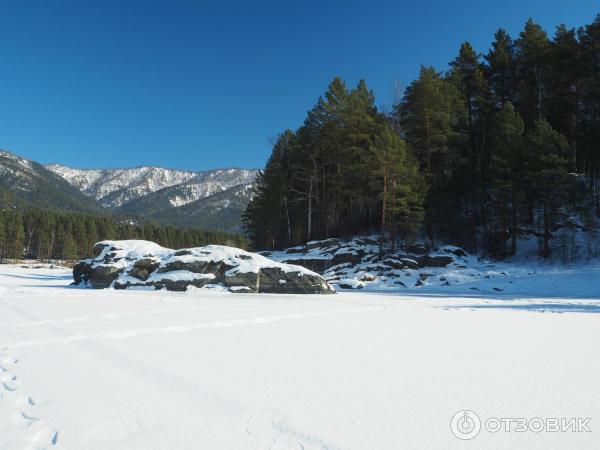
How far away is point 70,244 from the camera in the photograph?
7469 cm

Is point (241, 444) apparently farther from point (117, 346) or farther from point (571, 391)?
point (117, 346)

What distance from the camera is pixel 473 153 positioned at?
32344 millimetres

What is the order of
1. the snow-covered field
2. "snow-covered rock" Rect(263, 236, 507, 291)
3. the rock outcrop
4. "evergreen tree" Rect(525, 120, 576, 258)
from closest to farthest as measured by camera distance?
the snow-covered field
"snow-covered rock" Rect(263, 236, 507, 291)
the rock outcrop
"evergreen tree" Rect(525, 120, 576, 258)

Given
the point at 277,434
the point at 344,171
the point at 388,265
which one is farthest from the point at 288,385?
the point at 344,171

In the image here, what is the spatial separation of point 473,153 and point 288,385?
33989 millimetres

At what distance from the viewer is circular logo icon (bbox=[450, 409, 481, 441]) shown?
2445 millimetres

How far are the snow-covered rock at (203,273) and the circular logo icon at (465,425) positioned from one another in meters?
14.0

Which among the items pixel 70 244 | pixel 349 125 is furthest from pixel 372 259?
pixel 70 244

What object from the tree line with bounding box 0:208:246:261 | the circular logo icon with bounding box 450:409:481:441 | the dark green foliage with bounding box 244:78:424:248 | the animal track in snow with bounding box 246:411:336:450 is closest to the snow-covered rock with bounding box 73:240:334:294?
the dark green foliage with bounding box 244:78:424:248

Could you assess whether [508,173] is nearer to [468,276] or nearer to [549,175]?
[549,175]

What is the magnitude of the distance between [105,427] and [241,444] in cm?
104

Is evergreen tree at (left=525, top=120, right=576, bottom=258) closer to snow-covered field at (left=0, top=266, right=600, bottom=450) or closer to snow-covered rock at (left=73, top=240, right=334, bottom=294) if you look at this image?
snow-covered rock at (left=73, top=240, right=334, bottom=294)

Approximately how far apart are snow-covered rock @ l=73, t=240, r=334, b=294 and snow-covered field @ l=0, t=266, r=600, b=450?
1008cm

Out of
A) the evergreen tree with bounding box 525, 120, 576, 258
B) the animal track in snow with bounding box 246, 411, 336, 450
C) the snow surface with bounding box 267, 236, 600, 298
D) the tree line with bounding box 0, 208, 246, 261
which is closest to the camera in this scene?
the animal track in snow with bounding box 246, 411, 336, 450
